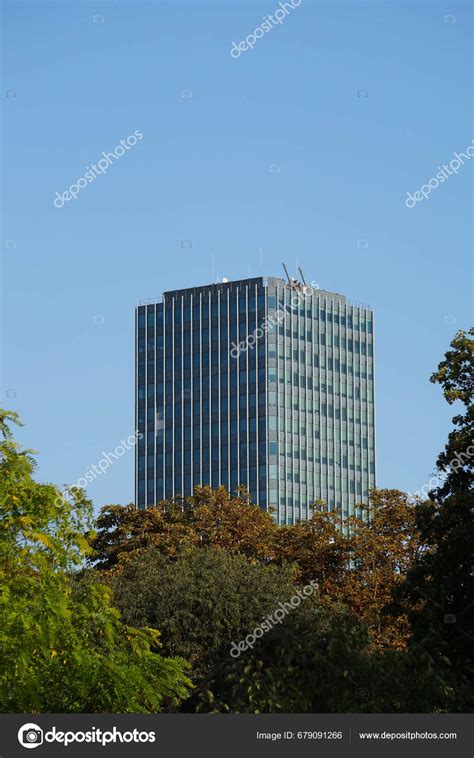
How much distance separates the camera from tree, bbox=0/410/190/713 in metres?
29.8

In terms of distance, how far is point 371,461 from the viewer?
183 m

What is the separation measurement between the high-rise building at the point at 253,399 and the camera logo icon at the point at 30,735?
14266 cm

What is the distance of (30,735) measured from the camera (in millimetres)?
25234

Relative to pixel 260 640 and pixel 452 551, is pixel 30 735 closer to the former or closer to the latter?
pixel 260 640

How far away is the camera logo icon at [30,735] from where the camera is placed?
990 inches

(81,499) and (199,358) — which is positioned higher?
(199,358)

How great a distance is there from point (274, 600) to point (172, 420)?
120589 mm

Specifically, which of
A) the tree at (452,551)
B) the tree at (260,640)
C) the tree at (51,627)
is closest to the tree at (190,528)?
the tree at (260,640)

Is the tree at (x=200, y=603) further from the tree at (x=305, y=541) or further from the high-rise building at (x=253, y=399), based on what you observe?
the high-rise building at (x=253, y=399)

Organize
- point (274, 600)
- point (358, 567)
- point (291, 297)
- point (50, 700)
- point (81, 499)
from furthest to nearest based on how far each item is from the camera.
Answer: point (291, 297) < point (358, 567) < point (274, 600) < point (81, 499) < point (50, 700)

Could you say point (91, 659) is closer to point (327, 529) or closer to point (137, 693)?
point (137, 693)

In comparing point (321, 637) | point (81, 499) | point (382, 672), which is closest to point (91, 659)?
point (81, 499)

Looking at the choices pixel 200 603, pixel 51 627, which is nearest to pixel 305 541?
pixel 200 603

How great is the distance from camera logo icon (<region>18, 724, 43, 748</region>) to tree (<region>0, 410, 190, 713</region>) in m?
Answer: 4.08
